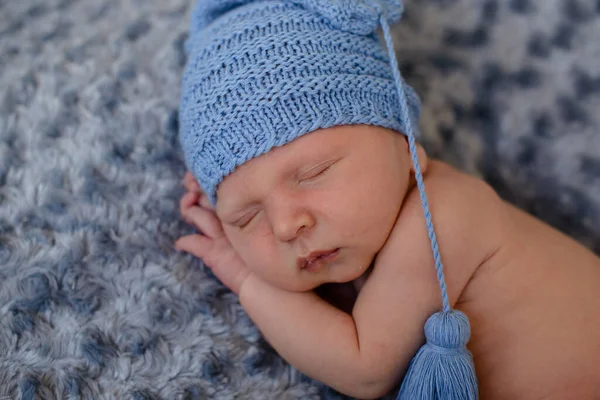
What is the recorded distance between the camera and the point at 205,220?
1489mm

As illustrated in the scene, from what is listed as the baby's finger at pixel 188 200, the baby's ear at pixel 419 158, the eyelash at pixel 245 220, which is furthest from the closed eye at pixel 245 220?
the baby's ear at pixel 419 158

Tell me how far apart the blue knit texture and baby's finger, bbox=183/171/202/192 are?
141 mm

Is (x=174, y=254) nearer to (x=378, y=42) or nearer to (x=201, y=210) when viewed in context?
(x=201, y=210)

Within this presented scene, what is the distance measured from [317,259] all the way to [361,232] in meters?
0.11

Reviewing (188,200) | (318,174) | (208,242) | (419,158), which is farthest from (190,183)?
(419,158)

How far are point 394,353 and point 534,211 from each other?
0.64 m

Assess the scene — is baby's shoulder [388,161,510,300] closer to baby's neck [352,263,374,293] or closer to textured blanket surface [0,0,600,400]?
baby's neck [352,263,374,293]

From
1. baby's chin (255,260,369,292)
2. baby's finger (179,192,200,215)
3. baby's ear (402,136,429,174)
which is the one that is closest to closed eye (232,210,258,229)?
baby's chin (255,260,369,292)

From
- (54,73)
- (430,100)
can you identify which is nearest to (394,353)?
(430,100)

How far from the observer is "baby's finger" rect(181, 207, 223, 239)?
1.48 m

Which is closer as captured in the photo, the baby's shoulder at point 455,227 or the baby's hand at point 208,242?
the baby's shoulder at point 455,227

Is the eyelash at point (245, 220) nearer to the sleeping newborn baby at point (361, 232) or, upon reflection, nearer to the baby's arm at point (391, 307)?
the sleeping newborn baby at point (361, 232)

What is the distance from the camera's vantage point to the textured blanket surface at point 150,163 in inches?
49.8

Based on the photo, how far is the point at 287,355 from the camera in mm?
1317
